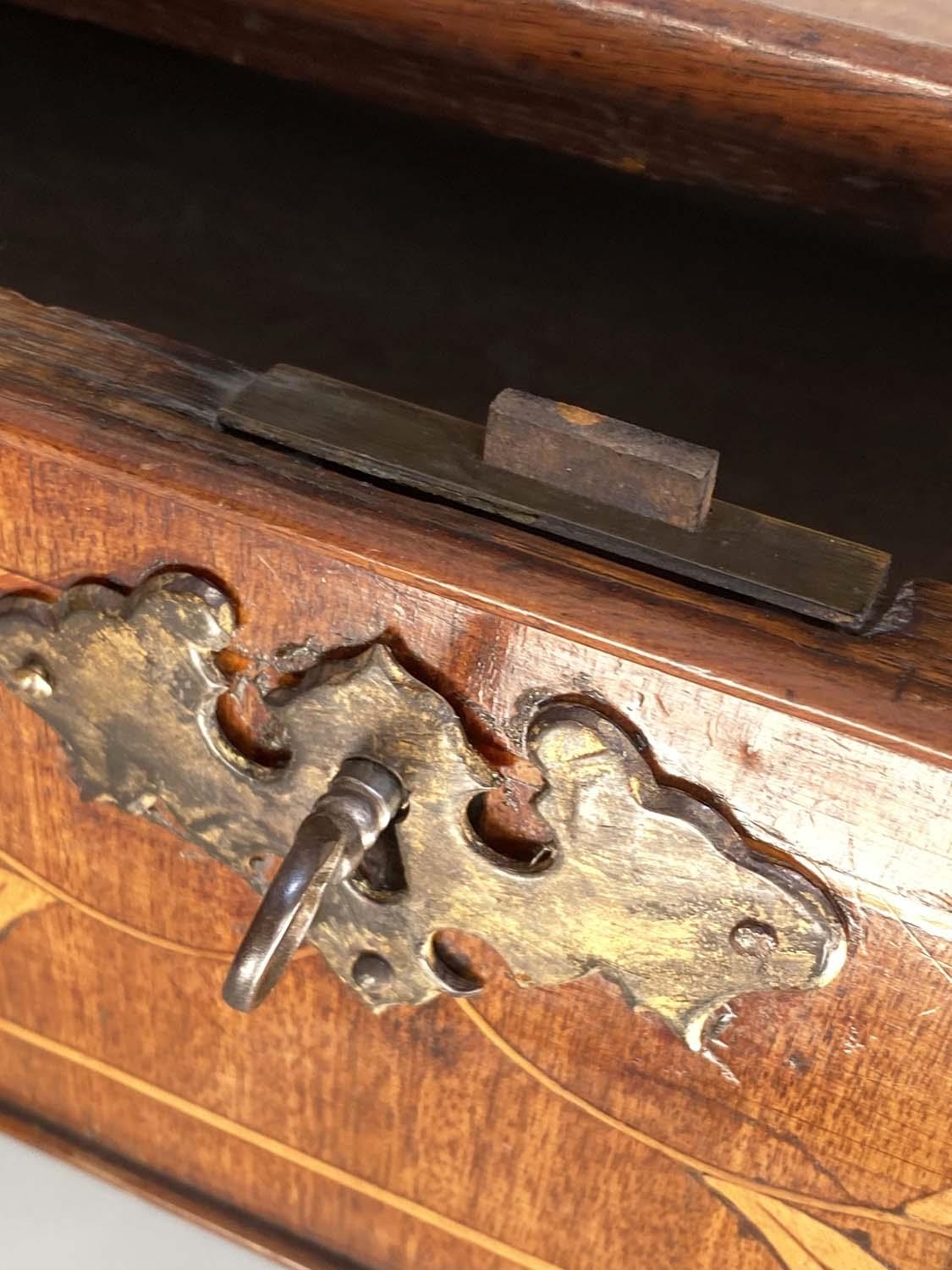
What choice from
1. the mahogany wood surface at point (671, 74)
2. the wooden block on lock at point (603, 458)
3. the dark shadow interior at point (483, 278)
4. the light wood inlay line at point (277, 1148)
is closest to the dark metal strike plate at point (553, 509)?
the wooden block on lock at point (603, 458)

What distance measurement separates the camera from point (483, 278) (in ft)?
3.02

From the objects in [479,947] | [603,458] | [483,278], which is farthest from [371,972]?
[483,278]

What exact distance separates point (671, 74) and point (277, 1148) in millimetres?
729

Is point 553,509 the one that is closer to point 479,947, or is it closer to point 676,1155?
point 479,947

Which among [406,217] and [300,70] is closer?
[406,217]

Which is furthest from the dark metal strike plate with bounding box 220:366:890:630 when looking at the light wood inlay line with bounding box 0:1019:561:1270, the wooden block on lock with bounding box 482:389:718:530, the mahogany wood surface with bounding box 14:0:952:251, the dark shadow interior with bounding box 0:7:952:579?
the light wood inlay line with bounding box 0:1019:561:1270

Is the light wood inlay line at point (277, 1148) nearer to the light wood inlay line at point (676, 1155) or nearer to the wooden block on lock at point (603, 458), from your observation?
the light wood inlay line at point (676, 1155)

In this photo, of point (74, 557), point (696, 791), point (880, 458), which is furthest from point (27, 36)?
point (696, 791)

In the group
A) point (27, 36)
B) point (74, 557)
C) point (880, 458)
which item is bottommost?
point (74, 557)

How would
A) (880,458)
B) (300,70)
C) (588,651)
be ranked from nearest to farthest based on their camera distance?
(588,651) < (880,458) < (300,70)

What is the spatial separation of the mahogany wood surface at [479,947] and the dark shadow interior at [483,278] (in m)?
0.16

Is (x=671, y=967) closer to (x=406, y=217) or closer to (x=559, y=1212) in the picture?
(x=559, y=1212)

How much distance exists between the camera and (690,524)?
24.2 inches

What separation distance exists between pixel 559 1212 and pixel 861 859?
0.38 metres
